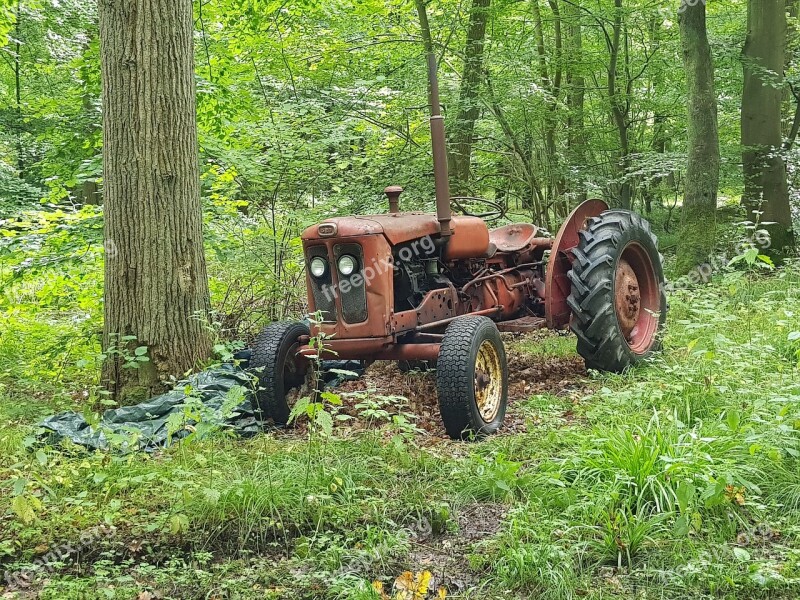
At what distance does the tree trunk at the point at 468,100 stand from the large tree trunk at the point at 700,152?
8.18 ft

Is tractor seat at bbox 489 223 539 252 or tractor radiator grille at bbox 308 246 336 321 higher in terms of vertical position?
tractor seat at bbox 489 223 539 252

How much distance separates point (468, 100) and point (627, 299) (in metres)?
4.04

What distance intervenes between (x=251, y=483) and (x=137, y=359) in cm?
172

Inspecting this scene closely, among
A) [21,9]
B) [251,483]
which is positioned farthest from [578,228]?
[21,9]

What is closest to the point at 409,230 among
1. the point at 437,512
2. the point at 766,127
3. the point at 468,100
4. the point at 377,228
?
the point at 377,228

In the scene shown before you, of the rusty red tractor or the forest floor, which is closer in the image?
the forest floor

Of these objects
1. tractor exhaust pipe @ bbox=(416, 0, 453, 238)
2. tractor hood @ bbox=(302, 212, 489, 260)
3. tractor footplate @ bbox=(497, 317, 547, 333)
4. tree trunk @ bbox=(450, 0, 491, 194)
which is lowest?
tractor footplate @ bbox=(497, 317, 547, 333)

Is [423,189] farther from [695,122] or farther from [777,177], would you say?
[777,177]

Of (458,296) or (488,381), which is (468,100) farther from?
(488,381)

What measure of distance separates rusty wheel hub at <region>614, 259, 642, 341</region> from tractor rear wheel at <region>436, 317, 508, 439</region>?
4.88 ft

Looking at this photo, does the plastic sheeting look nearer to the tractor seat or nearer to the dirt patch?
the dirt patch

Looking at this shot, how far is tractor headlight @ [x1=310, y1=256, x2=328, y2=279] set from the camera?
188 inches

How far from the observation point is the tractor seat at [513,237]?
626 centimetres

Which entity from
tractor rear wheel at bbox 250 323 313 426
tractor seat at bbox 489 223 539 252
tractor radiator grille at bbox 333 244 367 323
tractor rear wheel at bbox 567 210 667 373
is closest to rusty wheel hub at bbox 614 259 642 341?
tractor rear wheel at bbox 567 210 667 373
